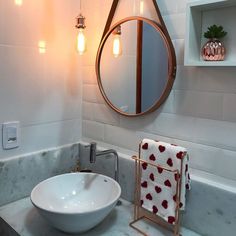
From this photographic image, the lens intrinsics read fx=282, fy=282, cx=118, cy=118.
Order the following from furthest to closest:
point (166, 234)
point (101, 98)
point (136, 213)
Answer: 1. point (101, 98)
2. point (136, 213)
3. point (166, 234)

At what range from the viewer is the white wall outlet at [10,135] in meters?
1.21

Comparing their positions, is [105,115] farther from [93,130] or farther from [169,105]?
[169,105]

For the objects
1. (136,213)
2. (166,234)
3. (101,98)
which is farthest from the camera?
(101,98)

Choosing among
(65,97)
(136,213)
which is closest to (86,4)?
(65,97)

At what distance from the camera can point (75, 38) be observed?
143cm

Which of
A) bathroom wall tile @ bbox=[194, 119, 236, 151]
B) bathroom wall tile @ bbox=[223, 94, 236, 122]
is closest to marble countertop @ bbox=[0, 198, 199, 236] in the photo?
bathroom wall tile @ bbox=[194, 119, 236, 151]

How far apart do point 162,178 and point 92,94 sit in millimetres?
611

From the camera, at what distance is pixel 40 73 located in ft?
4.29

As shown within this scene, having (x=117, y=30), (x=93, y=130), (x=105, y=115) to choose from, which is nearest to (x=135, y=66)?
(x=117, y=30)

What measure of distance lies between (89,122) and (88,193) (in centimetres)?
39

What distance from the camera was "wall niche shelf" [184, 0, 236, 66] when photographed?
91cm

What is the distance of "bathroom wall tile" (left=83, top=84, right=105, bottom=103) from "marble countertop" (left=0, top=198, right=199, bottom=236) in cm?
53

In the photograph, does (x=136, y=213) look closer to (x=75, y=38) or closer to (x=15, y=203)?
(x=15, y=203)

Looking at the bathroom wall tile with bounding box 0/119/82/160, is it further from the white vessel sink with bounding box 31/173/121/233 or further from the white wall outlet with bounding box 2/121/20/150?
the white vessel sink with bounding box 31/173/121/233
